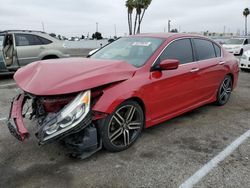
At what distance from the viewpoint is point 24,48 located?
8.53m

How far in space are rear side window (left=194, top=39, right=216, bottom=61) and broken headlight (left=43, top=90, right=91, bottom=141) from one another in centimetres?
265

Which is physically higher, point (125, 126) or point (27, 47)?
point (27, 47)

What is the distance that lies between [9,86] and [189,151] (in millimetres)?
5886

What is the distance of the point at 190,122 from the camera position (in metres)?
4.55

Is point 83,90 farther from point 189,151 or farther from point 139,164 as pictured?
point 189,151

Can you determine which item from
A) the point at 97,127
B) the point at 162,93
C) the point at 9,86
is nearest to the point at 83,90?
the point at 97,127

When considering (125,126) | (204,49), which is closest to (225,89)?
(204,49)

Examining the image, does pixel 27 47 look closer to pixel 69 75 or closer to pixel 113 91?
pixel 69 75

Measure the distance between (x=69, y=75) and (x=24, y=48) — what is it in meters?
6.28

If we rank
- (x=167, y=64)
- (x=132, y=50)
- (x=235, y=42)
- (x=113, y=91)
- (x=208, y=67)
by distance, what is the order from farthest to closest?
(x=235, y=42), (x=208, y=67), (x=132, y=50), (x=167, y=64), (x=113, y=91)

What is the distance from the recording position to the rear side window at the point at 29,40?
8.52m

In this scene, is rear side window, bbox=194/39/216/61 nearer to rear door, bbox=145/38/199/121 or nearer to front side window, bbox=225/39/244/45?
rear door, bbox=145/38/199/121

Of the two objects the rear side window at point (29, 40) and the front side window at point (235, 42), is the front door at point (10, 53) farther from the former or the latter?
the front side window at point (235, 42)

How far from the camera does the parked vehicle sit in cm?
843
